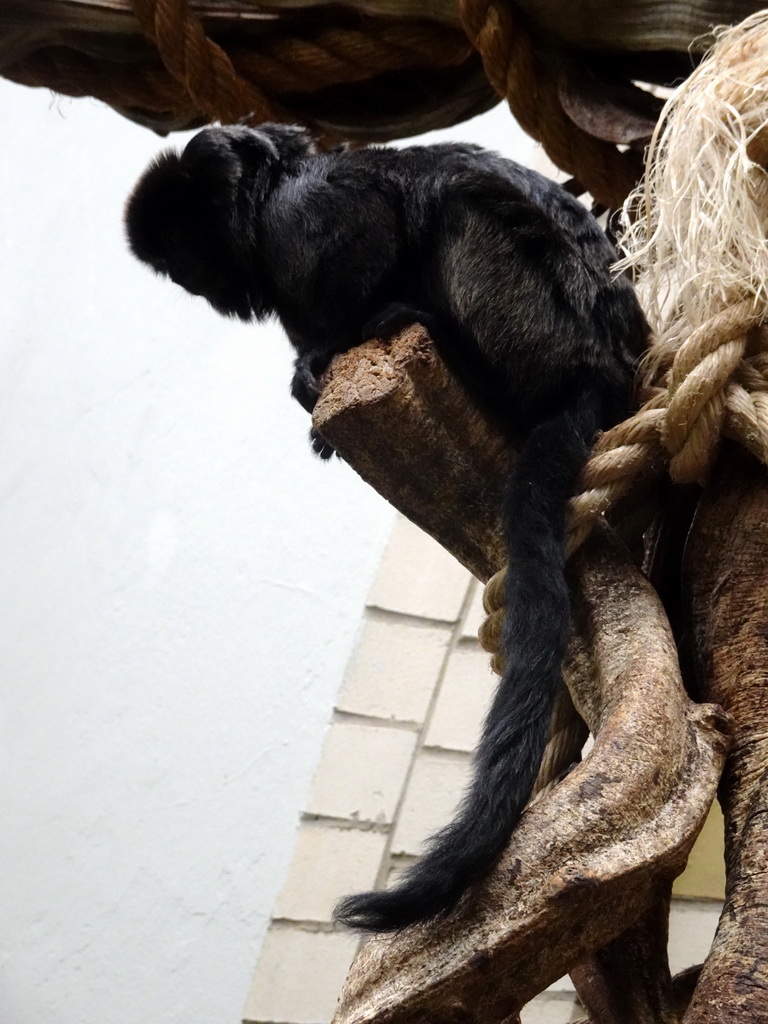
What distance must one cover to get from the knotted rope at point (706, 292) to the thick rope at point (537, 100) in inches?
12.7

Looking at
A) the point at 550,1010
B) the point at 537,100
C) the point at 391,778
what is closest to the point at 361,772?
the point at 391,778

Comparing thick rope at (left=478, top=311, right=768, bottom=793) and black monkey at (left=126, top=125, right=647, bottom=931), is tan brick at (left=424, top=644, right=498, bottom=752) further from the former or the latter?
thick rope at (left=478, top=311, right=768, bottom=793)

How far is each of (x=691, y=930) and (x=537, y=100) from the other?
1373 millimetres

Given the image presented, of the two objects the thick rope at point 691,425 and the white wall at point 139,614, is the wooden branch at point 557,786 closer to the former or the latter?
the thick rope at point 691,425

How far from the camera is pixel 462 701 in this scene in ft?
7.54

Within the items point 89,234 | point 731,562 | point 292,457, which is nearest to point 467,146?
point 731,562

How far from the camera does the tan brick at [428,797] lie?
2176 millimetres

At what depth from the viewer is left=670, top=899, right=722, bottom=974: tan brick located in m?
1.87

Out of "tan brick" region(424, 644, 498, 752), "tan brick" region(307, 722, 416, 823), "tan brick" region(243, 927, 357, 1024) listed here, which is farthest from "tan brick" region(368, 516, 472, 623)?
"tan brick" region(243, 927, 357, 1024)

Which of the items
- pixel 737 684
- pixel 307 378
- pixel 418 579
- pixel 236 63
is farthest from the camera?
pixel 418 579

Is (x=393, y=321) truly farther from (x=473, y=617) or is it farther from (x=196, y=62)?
(x=473, y=617)

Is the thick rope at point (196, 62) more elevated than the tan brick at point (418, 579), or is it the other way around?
the thick rope at point (196, 62)

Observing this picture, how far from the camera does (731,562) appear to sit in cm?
110

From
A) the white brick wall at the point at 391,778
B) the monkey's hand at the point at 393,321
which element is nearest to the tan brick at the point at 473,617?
the white brick wall at the point at 391,778
